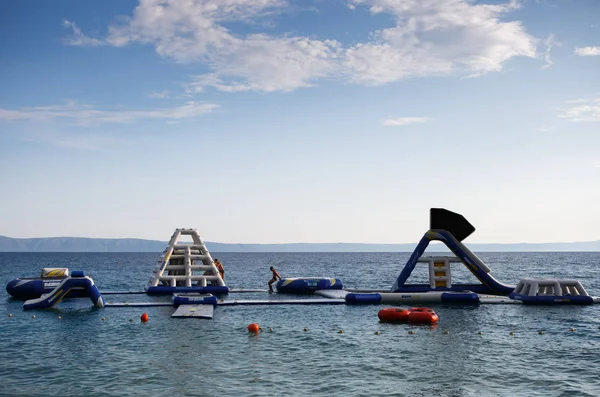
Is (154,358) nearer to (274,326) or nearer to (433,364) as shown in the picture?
(274,326)

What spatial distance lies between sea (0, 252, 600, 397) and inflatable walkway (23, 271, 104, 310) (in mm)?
1596

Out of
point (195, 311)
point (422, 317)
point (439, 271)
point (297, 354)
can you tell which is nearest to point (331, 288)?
point (439, 271)

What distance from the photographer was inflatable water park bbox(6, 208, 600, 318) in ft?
132

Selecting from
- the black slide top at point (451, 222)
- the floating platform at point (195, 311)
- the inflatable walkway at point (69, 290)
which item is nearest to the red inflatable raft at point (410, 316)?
the floating platform at point (195, 311)

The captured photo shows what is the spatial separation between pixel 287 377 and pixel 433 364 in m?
6.46

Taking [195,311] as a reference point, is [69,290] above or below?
above

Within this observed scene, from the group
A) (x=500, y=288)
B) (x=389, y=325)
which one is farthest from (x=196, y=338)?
(x=500, y=288)

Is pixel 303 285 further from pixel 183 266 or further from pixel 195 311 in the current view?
pixel 195 311

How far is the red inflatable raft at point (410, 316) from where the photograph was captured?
33.2 m

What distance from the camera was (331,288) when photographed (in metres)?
53.4

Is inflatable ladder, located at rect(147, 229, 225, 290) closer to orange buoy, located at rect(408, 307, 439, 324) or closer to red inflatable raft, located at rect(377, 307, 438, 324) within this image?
red inflatable raft, located at rect(377, 307, 438, 324)

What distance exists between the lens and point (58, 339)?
28.2 meters

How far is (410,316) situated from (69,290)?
24862 millimetres

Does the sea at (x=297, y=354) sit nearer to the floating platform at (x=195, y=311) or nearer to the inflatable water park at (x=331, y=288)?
the floating platform at (x=195, y=311)
